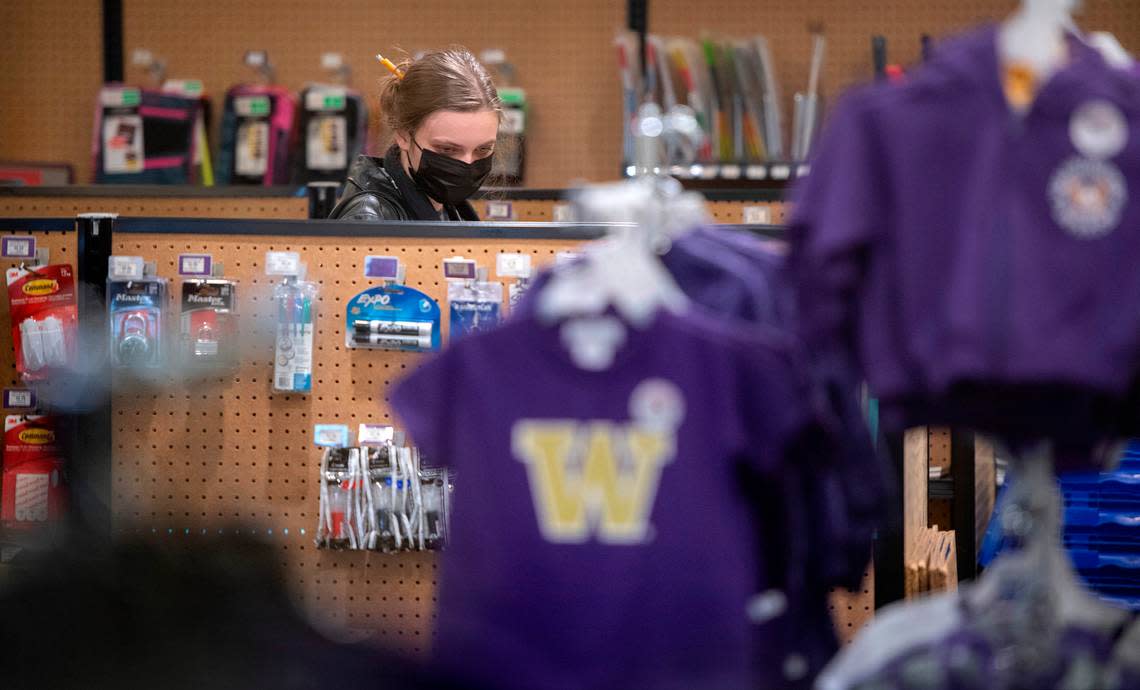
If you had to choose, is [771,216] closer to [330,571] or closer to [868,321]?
[330,571]

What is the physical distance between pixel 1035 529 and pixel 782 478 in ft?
0.93

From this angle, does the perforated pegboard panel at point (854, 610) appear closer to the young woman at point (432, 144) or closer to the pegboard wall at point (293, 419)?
the pegboard wall at point (293, 419)

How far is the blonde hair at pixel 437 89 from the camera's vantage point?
2.93 m

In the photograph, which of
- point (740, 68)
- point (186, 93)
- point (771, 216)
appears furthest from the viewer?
point (186, 93)

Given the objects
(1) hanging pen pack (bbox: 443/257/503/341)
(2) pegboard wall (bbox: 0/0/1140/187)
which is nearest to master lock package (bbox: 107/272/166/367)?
(1) hanging pen pack (bbox: 443/257/503/341)

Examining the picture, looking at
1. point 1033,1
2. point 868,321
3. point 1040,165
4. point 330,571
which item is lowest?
point 330,571

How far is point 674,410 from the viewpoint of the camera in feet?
4.68

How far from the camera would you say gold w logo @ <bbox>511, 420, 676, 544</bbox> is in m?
1.43

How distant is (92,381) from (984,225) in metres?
1.97

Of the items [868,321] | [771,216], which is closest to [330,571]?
[868,321]

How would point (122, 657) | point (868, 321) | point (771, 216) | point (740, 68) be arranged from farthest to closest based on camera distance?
1. point (740, 68)
2. point (771, 216)
3. point (868, 321)
4. point (122, 657)

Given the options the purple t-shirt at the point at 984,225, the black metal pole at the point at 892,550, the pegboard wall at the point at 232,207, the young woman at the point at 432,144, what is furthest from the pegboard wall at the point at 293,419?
the pegboard wall at the point at 232,207

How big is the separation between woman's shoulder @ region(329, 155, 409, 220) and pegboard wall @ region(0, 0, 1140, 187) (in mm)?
3797

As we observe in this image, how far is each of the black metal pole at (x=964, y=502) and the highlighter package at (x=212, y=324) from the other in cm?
158
